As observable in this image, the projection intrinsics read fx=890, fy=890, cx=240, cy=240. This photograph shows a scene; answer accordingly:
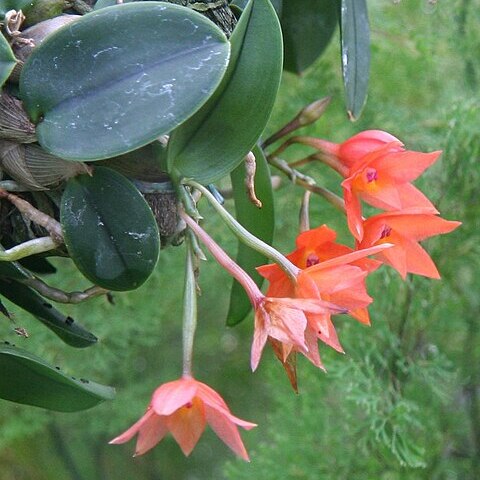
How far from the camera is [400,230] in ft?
1.58

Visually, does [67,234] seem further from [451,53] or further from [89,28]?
[451,53]

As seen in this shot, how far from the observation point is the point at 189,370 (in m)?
0.44

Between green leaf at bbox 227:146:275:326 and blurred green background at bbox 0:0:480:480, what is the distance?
191mm

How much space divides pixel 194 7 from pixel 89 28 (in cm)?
11

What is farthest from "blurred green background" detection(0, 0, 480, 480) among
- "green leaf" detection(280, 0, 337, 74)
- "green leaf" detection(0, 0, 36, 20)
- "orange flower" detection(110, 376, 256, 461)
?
"green leaf" detection(0, 0, 36, 20)

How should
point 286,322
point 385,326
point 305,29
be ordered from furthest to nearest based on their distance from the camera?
point 385,326, point 305,29, point 286,322

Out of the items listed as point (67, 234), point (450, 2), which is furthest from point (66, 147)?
point (450, 2)

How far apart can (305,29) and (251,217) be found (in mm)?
194

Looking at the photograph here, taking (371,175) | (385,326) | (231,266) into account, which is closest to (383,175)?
(371,175)

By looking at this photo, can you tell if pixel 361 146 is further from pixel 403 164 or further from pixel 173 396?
pixel 173 396

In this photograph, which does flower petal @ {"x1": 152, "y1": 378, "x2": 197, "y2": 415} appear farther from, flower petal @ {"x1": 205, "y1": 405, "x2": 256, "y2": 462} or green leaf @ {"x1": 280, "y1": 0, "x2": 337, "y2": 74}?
green leaf @ {"x1": 280, "y1": 0, "x2": 337, "y2": 74}

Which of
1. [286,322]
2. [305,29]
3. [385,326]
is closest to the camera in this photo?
[286,322]

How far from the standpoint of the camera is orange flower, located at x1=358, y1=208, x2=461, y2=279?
1.56 ft

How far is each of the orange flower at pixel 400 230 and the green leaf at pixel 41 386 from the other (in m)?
0.16
